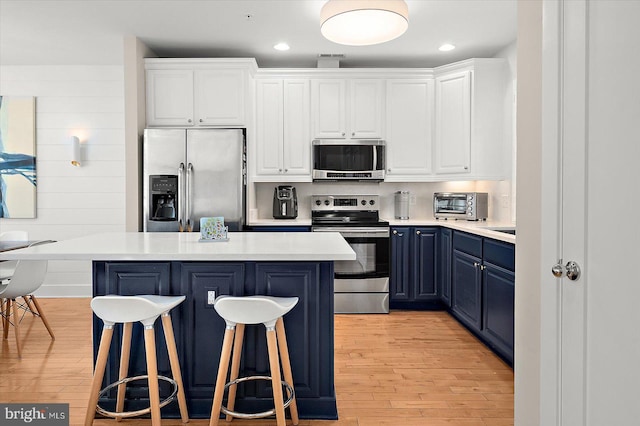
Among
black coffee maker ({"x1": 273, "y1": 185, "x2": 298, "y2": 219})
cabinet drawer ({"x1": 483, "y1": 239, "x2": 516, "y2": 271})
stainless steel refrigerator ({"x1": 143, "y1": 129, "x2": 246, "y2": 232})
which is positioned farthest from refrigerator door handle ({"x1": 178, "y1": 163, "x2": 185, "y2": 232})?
cabinet drawer ({"x1": 483, "y1": 239, "x2": 516, "y2": 271})

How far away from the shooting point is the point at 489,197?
15.1 feet

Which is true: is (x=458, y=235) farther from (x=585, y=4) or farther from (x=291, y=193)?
(x=585, y=4)

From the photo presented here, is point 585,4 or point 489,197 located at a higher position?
point 585,4

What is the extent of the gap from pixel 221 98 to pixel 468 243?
8.73 ft

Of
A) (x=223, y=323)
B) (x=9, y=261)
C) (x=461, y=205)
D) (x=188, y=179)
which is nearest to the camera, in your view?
(x=223, y=323)

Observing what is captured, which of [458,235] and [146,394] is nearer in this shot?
[146,394]

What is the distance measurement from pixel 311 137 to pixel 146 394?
3.01 meters

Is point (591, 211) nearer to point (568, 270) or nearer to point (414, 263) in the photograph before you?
point (568, 270)

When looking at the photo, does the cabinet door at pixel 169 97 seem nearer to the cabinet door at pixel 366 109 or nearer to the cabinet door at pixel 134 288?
the cabinet door at pixel 366 109

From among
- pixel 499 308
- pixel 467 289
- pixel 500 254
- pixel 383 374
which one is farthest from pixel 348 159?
pixel 383 374

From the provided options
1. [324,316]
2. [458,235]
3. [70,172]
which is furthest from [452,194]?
[70,172]

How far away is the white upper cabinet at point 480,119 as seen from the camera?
14.1ft

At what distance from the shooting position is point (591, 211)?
128cm

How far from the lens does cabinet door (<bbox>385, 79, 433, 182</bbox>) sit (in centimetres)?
458
